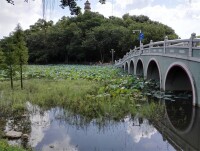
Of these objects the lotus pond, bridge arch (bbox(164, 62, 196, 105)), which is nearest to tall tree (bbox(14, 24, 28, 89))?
the lotus pond

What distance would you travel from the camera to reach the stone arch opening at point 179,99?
1096 centimetres

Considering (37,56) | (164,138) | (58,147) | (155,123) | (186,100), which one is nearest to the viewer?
(58,147)

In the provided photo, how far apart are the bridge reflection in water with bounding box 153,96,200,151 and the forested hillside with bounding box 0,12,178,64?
38.2m

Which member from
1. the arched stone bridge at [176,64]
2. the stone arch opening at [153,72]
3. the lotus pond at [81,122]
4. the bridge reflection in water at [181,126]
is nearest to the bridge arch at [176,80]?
the arched stone bridge at [176,64]

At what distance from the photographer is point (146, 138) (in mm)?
9078

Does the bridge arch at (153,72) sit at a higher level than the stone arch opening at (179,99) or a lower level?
higher

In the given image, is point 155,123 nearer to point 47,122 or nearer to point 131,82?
point 47,122

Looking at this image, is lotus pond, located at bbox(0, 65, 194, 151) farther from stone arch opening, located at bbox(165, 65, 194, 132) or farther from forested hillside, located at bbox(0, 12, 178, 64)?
forested hillside, located at bbox(0, 12, 178, 64)

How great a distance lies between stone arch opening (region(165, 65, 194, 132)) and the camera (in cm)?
1096

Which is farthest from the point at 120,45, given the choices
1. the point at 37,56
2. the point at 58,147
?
the point at 58,147

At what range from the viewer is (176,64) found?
1452cm

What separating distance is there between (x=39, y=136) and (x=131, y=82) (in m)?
11.2

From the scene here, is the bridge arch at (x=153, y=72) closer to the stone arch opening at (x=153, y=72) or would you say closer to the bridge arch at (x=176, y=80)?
the stone arch opening at (x=153, y=72)

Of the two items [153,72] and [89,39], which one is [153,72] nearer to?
[153,72]
